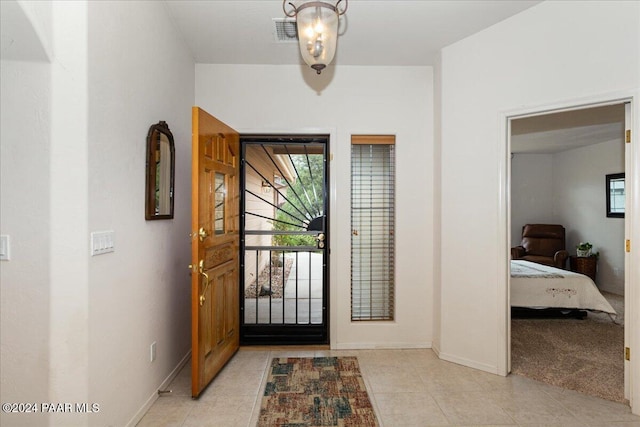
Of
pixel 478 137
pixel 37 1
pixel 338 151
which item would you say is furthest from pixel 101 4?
pixel 478 137

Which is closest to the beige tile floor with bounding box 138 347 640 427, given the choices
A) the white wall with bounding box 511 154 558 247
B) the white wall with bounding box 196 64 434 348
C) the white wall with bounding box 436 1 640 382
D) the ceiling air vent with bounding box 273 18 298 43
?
the white wall with bounding box 436 1 640 382

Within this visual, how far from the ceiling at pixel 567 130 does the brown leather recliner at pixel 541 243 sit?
154 cm

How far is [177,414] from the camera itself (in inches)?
90.4

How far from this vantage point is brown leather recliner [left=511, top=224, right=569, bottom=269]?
6.44 metres

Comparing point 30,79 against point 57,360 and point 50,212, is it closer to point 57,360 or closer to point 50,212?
point 50,212

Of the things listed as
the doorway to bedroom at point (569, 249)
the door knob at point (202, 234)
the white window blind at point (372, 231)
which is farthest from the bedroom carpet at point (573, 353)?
the door knob at point (202, 234)

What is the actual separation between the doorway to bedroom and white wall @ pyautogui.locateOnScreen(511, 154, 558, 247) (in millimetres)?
19

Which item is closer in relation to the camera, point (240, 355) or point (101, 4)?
point (101, 4)

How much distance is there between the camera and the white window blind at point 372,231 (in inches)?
142

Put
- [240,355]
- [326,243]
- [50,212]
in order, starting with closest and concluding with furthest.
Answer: [50,212] → [240,355] → [326,243]

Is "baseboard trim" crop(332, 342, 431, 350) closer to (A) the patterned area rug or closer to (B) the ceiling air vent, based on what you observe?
(A) the patterned area rug

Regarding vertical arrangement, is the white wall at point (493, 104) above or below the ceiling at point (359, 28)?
below

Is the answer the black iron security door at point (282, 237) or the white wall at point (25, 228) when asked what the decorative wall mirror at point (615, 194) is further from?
the white wall at point (25, 228)

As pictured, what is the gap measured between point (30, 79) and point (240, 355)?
8.74 ft
